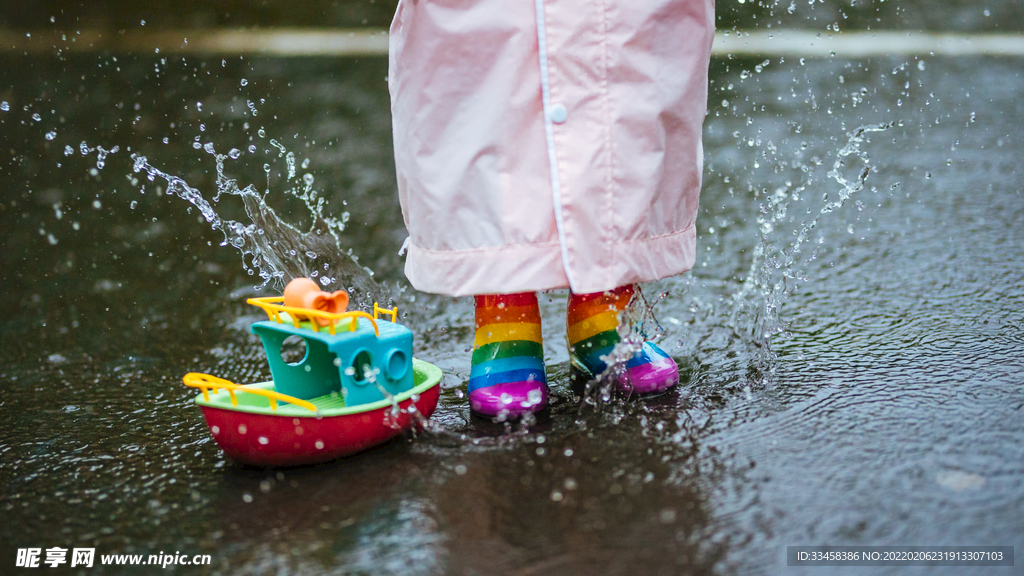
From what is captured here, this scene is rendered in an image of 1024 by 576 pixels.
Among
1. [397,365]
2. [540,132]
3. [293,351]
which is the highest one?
[540,132]

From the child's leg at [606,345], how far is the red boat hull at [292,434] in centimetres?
42

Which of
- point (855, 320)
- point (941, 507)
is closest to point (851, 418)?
point (941, 507)

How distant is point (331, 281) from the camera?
200 cm

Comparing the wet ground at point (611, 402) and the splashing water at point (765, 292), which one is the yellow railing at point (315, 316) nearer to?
the wet ground at point (611, 402)

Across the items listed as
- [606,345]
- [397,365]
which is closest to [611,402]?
[606,345]

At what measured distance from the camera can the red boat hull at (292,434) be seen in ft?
Result: 4.31

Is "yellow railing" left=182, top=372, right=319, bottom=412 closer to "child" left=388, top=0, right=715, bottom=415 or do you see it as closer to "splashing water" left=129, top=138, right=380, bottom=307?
"child" left=388, top=0, right=715, bottom=415

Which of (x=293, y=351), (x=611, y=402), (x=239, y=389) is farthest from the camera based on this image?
(x=293, y=351)

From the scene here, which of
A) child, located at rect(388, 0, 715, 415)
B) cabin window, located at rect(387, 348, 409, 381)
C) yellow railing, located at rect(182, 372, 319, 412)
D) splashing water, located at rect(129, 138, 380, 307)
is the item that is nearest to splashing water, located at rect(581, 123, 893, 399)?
child, located at rect(388, 0, 715, 415)

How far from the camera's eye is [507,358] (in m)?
1.58

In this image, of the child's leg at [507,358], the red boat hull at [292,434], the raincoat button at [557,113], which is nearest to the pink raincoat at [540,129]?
the raincoat button at [557,113]

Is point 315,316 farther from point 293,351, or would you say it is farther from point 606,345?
point 293,351

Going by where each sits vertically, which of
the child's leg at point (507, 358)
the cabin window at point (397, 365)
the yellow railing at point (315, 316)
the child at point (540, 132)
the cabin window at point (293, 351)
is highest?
the child at point (540, 132)

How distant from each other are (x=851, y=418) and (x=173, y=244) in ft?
6.45
